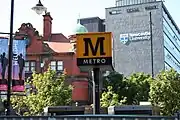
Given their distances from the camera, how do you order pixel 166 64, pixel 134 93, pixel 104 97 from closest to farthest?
pixel 104 97 → pixel 134 93 → pixel 166 64

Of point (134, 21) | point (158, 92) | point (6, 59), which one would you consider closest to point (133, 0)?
point (134, 21)

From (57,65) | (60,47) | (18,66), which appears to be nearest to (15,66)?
(18,66)

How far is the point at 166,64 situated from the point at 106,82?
40893mm

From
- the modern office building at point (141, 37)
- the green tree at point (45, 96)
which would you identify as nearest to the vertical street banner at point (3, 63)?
the green tree at point (45, 96)

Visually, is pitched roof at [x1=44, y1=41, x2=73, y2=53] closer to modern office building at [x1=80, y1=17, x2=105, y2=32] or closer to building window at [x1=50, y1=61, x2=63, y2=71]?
building window at [x1=50, y1=61, x2=63, y2=71]

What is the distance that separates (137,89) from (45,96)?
24007mm

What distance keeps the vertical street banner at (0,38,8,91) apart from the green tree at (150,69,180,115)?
2906cm

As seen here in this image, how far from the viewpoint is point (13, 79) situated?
1845cm

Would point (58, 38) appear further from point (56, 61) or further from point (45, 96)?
point (45, 96)

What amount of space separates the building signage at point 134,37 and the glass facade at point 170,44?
4756 mm

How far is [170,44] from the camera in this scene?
117000 mm

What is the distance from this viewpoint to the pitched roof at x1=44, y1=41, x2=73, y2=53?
2608 inches

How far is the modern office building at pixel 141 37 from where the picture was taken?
350 feet

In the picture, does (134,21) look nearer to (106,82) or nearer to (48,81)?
(106,82)
